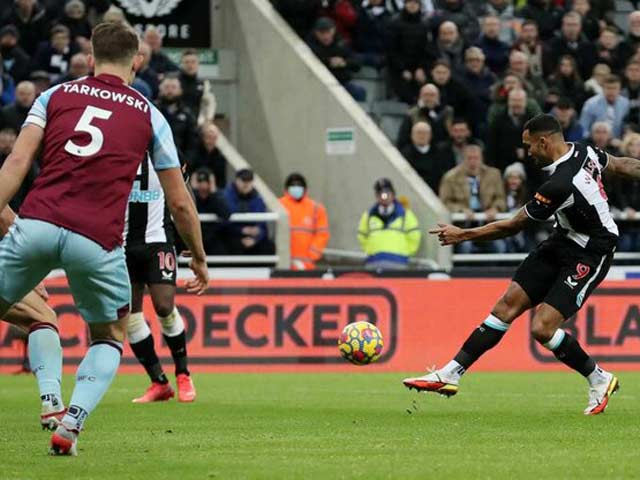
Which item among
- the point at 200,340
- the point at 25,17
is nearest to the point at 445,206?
the point at 200,340

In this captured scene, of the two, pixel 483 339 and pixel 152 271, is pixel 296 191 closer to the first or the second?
pixel 152 271

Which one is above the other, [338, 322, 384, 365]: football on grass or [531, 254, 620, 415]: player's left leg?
[531, 254, 620, 415]: player's left leg

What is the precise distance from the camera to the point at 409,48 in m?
23.8

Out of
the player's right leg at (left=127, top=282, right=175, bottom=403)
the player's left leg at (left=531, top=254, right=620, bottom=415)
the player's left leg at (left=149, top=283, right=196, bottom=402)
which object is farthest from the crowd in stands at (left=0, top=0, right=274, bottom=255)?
the player's left leg at (left=531, top=254, right=620, bottom=415)

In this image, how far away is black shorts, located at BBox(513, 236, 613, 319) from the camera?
477 inches

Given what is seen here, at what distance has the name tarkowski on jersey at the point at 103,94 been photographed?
28.0 ft

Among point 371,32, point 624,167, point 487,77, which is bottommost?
point 487,77

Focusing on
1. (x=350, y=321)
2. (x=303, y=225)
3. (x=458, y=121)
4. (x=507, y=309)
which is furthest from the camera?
(x=458, y=121)

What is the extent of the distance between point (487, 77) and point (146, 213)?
458 inches

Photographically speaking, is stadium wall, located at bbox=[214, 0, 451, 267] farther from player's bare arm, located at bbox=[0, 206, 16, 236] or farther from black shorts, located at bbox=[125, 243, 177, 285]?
player's bare arm, located at bbox=[0, 206, 16, 236]

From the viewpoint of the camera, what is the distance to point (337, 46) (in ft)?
79.4

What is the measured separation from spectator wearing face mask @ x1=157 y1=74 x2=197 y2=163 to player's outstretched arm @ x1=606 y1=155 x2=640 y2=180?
979cm

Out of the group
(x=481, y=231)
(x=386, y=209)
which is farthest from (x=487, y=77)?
(x=481, y=231)

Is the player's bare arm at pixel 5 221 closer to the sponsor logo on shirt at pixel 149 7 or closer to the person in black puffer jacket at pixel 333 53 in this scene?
the person in black puffer jacket at pixel 333 53
